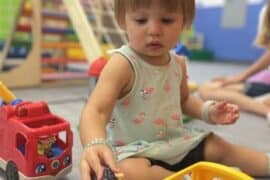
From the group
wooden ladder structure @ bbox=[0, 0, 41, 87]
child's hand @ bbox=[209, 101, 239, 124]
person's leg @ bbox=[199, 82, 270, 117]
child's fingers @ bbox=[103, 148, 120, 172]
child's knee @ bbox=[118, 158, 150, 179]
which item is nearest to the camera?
child's fingers @ bbox=[103, 148, 120, 172]

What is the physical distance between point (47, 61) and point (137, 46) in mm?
1392

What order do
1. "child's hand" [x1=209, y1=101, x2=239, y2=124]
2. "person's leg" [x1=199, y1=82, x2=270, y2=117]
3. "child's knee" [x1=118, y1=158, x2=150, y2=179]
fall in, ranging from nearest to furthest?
"child's knee" [x1=118, y1=158, x2=150, y2=179], "child's hand" [x1=209, y1=101, x2=239, y2=124], "person's leg" [x1=199, y1=82, x2=270, y2=117]

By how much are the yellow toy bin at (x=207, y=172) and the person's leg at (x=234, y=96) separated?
35.1 inches

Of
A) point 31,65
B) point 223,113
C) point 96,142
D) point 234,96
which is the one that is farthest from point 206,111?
point 31,65

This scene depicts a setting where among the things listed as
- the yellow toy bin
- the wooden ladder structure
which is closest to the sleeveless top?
the yellow toy bin

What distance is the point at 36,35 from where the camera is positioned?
5.94 ft

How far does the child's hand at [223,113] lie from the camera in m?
0.75

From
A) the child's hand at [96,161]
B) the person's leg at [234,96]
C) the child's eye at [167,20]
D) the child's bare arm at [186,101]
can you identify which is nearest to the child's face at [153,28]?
the child's eye at [167,20]

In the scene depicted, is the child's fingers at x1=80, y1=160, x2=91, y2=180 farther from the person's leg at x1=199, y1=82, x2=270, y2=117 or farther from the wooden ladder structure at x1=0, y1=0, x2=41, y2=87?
the wooden ladder structure at x1=0, y1=0, x2=41, y2=87

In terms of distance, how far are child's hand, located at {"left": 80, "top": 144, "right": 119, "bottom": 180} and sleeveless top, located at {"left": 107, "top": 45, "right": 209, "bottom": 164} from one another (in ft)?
0.59

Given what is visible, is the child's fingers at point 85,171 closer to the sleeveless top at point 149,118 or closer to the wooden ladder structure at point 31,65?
the sleeveless top at point 149,118

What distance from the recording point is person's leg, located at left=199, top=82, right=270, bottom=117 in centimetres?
142

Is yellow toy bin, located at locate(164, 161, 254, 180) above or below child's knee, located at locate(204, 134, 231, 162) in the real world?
above

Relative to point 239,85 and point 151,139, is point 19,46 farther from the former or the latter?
point 151,139
